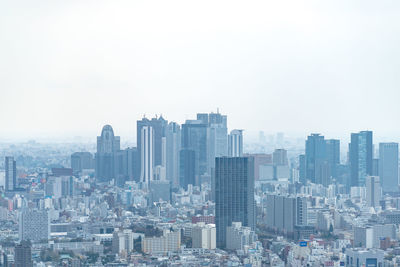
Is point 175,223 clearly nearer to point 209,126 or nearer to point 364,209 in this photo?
point 364,209

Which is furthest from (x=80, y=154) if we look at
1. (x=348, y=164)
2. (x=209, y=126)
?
(x=348, y=164)

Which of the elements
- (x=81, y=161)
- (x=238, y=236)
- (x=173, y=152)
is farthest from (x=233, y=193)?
(x=173, y=152)

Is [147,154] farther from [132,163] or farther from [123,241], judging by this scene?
[123,241]

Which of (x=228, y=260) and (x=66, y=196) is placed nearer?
(x=228, y=260)

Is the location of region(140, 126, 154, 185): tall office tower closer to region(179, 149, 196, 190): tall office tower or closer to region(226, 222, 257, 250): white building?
region(179, 149, 196, 190): tall office tower

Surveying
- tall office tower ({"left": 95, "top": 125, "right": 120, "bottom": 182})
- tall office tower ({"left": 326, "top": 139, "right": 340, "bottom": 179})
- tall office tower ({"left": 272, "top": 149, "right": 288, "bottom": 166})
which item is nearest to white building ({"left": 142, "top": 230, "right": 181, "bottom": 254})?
tall office tower ({"left": 95, "top": 125, "right": 120, "bottom": 182})
